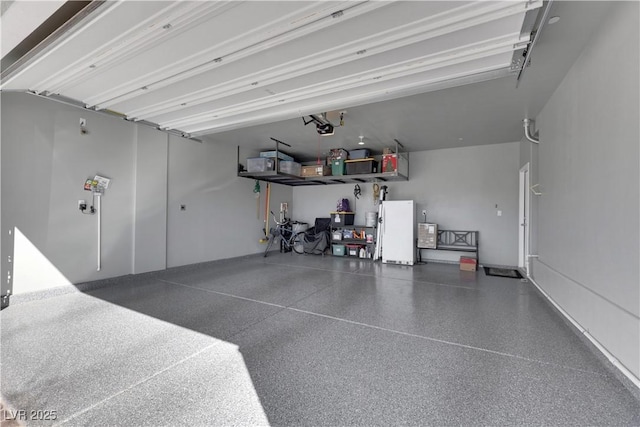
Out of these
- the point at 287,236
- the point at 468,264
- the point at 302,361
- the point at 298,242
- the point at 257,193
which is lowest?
the point at 302,361

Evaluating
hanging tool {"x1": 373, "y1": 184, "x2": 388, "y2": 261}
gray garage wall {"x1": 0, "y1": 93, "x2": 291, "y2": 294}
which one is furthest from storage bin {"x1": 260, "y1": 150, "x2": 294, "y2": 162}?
hanging tool {"x1": 373, "y1": 184, "x2": 388, "y2": 261}

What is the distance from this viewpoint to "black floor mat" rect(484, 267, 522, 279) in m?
4.97

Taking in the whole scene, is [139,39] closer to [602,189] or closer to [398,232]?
[602,189]

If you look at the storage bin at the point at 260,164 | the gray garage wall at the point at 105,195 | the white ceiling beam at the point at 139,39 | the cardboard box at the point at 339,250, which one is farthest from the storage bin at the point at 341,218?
the white ceiling beam at the point at 139,39

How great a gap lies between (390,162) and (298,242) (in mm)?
3494

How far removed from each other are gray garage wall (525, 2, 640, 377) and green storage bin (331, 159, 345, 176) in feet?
12.9

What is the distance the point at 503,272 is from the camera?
17.2ft

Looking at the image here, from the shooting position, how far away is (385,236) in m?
6.37

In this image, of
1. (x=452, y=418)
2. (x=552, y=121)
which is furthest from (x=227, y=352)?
(x=552, y=121)

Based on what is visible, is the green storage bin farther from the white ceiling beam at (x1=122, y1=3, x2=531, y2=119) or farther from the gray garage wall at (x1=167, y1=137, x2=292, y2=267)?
the white ceiling beam at (x1=122, y1=3, x2=531, y2=119)

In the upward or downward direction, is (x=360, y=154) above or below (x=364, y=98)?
above

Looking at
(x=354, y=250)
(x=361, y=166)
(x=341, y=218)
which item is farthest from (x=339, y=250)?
(x=361, y=166)

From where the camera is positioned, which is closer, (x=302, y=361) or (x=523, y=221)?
(x=302, y=361)

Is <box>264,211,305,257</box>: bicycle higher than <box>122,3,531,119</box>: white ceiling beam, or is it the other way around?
<box>122,3,531,119</box>: white ceiling beam
